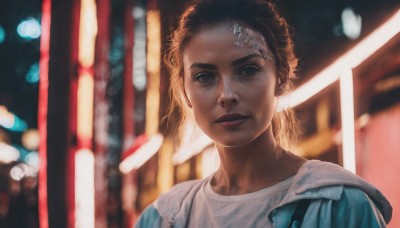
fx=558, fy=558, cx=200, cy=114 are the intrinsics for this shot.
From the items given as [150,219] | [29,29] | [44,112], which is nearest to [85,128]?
[44,112]

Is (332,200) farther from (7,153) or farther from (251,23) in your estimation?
(7,153)

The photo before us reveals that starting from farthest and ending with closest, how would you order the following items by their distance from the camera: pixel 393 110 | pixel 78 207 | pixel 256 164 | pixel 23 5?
pixel 23 5, pixel 78 207, pixel 393 110, pixel 256 164

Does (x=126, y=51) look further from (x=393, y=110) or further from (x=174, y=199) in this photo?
(x=174, y=199)

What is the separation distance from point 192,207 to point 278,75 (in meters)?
0.59

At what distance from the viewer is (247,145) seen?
6.54 ft

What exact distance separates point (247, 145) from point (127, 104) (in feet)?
10.0

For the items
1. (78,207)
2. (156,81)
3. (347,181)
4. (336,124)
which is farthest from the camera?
(156,81)

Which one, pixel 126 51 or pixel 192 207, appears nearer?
pixel 192 207

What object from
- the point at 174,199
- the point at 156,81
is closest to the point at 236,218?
the point at 174,199

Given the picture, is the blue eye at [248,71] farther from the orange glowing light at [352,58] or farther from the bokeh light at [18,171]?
the bokeh light at [18,171]

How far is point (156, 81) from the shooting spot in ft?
15.9

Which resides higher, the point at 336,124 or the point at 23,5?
the point at 23,5

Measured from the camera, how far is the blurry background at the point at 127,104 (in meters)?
3.53

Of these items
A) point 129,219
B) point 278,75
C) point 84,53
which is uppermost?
point 84,53
